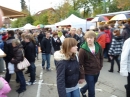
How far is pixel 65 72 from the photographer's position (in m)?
2.96

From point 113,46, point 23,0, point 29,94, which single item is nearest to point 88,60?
point 29,94

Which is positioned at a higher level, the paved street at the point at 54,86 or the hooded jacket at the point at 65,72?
the hooded jacket at the point at 65,72

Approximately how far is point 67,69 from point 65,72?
0.06 meters

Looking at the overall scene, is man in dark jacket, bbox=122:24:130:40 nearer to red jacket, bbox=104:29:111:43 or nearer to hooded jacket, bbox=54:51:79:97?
red jacket, bbox=104:29:111:43

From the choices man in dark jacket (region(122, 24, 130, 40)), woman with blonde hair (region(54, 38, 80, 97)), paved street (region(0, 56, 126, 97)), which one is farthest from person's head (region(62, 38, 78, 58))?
man in dark jacket (region(122, 24, 130, 40))

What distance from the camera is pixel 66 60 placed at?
2.94 m

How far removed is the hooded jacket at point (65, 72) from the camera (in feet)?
9.34

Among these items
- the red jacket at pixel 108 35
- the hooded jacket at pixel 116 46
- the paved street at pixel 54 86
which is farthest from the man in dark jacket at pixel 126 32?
the paved street at pixel 54 86

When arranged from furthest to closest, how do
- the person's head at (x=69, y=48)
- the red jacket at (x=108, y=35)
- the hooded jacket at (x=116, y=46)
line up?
the red jacket at (x=108, y=35)
the hooded jacket at (x=116, y=46)
the person's head at (x=69, y=48)

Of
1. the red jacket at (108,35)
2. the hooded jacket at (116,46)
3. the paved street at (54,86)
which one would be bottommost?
the paved street at (54,86)

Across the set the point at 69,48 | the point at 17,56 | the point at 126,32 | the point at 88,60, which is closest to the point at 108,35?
the point at 126,32

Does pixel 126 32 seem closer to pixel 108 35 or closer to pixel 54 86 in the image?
pixel 108 35

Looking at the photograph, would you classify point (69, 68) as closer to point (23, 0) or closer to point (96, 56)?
point (96, 56)

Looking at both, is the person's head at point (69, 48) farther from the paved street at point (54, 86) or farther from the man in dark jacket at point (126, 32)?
the man in dark jacket at point (126, 32)
